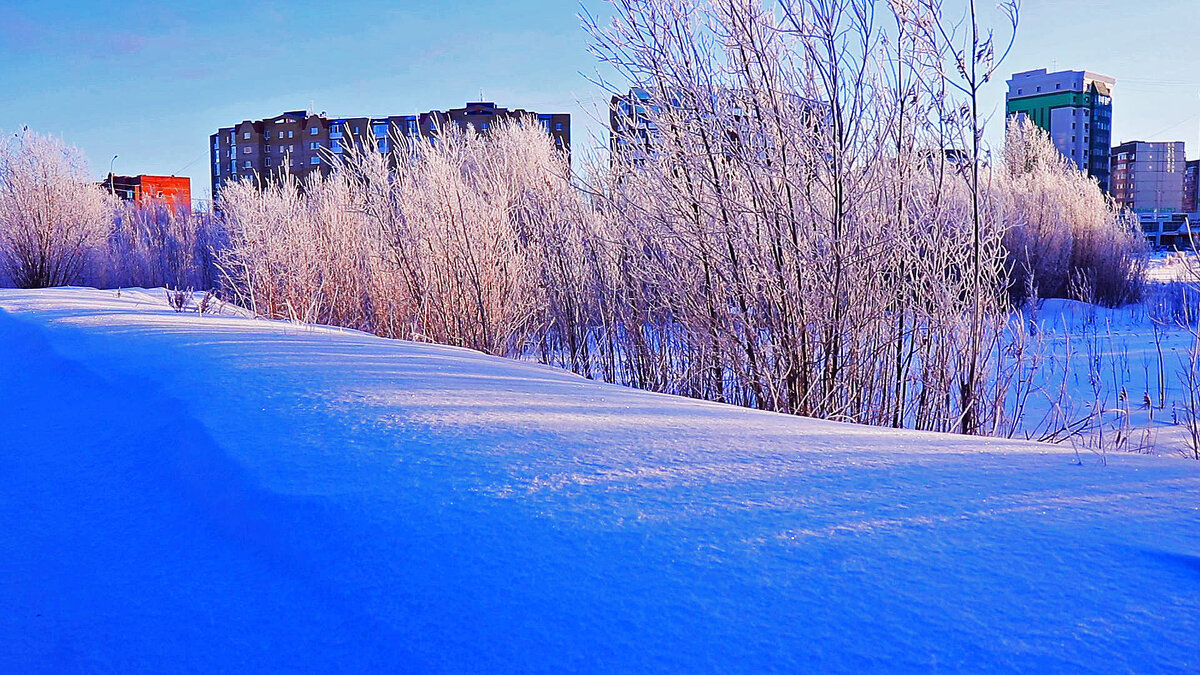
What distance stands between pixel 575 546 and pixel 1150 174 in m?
89.2

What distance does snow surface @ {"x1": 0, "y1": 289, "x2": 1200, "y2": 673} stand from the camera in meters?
1.12

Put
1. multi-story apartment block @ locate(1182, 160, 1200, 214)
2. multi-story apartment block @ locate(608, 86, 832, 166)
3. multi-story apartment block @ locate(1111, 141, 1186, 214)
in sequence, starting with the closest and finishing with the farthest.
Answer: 1. multi-story apartment block @ locate(608, 86, 832, 166)
2. multi-story apartment block @ locate(1111, 141, 1186, 214)
3. multi-story apartment block @ locate(1182, 160, 1200, 214)

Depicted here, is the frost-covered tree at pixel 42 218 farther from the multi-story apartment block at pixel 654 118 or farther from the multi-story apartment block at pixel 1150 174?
the multi-story apartment block at pixel 1150 174

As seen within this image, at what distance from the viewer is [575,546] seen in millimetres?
1390

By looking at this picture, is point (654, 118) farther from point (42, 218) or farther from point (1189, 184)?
point (1189, 184)

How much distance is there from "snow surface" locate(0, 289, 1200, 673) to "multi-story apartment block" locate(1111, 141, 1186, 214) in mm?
78114

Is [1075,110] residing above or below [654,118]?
above

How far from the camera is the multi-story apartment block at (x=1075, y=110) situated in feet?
235

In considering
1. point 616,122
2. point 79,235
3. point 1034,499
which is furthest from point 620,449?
point 79,235

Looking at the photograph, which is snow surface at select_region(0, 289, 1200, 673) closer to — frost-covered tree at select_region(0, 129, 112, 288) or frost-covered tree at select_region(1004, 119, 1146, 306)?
frost-covered tree at select_region(1004, 119, 1146, 306)

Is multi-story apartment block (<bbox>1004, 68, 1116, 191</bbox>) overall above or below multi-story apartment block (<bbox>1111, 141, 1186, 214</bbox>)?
above

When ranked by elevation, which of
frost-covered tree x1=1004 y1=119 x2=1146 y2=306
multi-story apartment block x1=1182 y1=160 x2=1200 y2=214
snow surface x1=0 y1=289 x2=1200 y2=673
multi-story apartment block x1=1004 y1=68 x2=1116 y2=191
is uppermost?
multi-story apartment block x1=1004 y1=68 x2=1116 y2=191

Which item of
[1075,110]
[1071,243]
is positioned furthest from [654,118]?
[1075,110]

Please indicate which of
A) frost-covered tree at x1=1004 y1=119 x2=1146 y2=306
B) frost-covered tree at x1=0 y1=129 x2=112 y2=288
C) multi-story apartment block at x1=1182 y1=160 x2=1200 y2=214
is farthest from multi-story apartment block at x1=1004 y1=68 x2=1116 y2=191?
frost-covered tree at x1=0 y1=129 x2=112 y2=288
